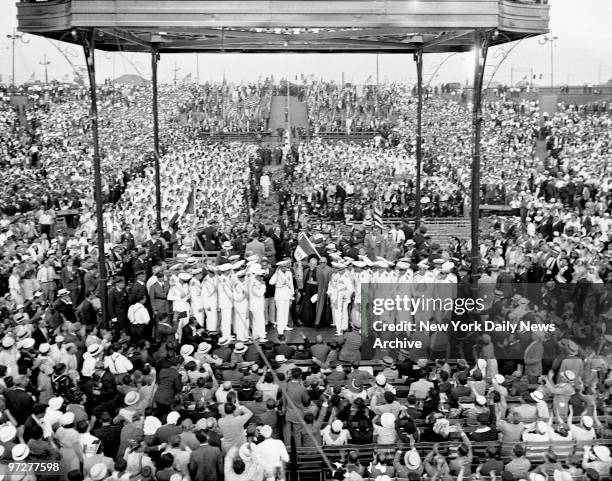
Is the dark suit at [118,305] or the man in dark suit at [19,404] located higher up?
the dark suit at [118,305]

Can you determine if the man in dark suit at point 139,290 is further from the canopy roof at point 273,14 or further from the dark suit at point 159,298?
the canopy roof at point 273,14

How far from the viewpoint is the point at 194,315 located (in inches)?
527

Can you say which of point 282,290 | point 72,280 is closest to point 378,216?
point 282,290

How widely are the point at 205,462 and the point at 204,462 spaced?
1 centimetres

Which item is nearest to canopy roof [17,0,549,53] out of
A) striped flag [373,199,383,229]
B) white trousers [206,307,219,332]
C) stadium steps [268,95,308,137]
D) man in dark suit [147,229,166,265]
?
white trousers [206,307,219,332]

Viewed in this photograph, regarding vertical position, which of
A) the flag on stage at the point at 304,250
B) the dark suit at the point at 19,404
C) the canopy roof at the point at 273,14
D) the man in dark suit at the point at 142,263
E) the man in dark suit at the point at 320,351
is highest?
the canopy roof at the point at 273,14

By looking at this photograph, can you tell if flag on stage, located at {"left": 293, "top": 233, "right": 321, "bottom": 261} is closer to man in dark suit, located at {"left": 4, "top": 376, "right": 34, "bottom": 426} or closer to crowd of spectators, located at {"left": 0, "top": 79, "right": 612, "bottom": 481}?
crowd of spectators, located at {"left": 0, "top": 79, "right": 612, "bottom": 481}

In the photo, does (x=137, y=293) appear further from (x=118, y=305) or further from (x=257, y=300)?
(x=257, y=300)

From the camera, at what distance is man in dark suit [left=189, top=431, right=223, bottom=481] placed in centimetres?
808

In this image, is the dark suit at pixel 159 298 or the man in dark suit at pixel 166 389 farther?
the dark suit at pixel 159 298

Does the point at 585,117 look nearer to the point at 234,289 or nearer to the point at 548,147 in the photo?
the point at 548,147

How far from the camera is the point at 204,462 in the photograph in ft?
26.5

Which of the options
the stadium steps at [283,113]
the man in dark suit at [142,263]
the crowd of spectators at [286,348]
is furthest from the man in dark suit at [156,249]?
the stadium steps at [283,113]

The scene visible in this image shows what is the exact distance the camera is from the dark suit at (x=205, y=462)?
8078mm
